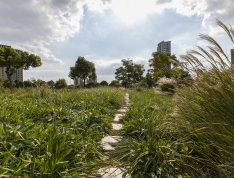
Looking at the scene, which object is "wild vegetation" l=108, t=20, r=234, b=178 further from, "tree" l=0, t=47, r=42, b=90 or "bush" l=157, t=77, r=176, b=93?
"tree" l=0, t=47, r=42, b=90

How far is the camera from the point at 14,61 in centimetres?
1919

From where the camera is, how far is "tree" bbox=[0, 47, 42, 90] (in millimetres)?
18812

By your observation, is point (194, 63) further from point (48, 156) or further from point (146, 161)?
point (48, 156)

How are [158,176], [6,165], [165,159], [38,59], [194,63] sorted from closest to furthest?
1. [6,165]
2. [158,176]
3. [165,159]
4. [194,63]
5. [38,59]

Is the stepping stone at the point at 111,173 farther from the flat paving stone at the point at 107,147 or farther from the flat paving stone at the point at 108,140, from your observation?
the flat paving stone at the point at 108,140

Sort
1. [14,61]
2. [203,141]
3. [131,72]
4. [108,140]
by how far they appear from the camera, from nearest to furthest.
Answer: [203,141], [108,140], [14,61], [131,72]

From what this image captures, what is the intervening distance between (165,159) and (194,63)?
3.19 ft

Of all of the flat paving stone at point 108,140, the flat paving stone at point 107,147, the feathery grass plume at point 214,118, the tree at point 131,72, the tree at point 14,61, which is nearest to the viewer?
the feathery grass plume at point 214,118

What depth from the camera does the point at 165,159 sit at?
1.14 m

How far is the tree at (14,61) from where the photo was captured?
18812mm

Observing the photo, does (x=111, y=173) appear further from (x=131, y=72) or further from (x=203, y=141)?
(x=131, y=72)

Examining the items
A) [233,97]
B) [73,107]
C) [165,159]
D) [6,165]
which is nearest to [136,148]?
[165,159]

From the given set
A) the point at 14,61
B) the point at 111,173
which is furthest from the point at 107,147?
the point at 14,61

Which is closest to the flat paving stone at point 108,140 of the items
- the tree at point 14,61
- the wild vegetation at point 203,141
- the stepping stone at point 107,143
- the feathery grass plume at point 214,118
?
the stepping stone at point 107,143
